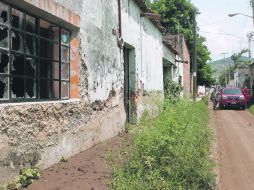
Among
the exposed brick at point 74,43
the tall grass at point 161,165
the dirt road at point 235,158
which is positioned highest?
the exposed brick at point 74,43

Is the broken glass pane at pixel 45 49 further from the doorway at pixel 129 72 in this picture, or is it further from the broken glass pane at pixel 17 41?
the doorway at pixel 129 72

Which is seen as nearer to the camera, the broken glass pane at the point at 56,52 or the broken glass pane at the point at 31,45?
the broken glass pane at the point at 31,45

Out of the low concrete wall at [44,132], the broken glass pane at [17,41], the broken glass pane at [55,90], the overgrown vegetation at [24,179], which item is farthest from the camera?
the broken glass pane at [55,90]

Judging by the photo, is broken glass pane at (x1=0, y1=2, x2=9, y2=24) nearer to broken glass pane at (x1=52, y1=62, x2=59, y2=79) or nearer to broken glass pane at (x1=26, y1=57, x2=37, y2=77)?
broken glass pane at (x1=26, y1=57, x2=37, y2=77)

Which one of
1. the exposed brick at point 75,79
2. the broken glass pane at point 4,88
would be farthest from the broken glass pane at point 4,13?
the exposed brick at point 75,79

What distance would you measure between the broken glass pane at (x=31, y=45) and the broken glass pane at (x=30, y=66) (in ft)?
0.39

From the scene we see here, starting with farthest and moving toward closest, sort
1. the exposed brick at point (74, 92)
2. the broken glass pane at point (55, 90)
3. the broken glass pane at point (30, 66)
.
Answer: the exposed brick at point (74, 92) → the broken glass pane at point (55, 90) → the broken glass pane at point (30, 66)

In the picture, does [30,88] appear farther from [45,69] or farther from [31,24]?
[31,24]

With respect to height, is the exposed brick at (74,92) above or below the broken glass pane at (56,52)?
below

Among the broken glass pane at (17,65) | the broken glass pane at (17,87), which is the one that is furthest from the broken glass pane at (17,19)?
the broken glass pane at (17,87)

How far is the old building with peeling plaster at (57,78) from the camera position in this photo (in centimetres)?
592

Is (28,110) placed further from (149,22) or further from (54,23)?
(149,22)

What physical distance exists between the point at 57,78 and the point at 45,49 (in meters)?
0.63

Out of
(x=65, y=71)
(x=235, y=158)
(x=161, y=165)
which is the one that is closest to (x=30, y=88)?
(x=65, y=71)
